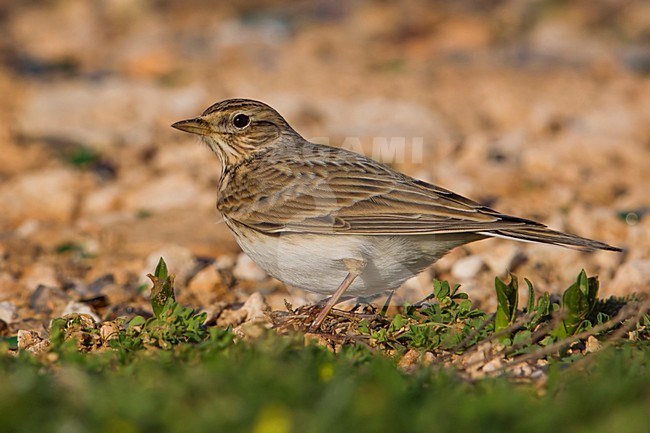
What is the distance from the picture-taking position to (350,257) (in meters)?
5.34

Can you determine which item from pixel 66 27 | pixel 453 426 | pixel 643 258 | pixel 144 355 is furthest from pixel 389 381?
pixel 66 27

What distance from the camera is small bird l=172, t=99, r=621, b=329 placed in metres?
5.28

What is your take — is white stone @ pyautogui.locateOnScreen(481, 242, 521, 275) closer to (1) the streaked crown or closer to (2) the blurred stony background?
(2) the blurred stony background

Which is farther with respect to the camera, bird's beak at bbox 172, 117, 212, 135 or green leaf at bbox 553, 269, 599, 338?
bird's beak at bbox 172, 117, 212, 135

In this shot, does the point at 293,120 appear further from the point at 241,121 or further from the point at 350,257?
the point at 350,257

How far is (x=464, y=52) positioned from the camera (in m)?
13.6

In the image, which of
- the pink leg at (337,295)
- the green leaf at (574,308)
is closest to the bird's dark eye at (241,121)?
the pink leg at (337,295)

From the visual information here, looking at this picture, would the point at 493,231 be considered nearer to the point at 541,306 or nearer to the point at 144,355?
the point at 541,306

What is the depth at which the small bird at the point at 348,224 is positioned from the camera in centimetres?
528

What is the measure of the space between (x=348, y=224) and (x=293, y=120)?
547cm

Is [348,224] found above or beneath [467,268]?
above

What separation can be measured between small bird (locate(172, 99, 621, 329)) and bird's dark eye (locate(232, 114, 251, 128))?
Result: 1.50ft

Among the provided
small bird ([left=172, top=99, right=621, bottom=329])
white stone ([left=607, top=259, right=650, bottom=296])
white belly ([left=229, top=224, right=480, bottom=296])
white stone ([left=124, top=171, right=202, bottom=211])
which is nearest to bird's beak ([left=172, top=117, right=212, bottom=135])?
small bird ([left=172, top=99, right=621, bottom=329])

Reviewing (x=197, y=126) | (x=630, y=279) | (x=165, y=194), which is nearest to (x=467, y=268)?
(x=630, y=279)
